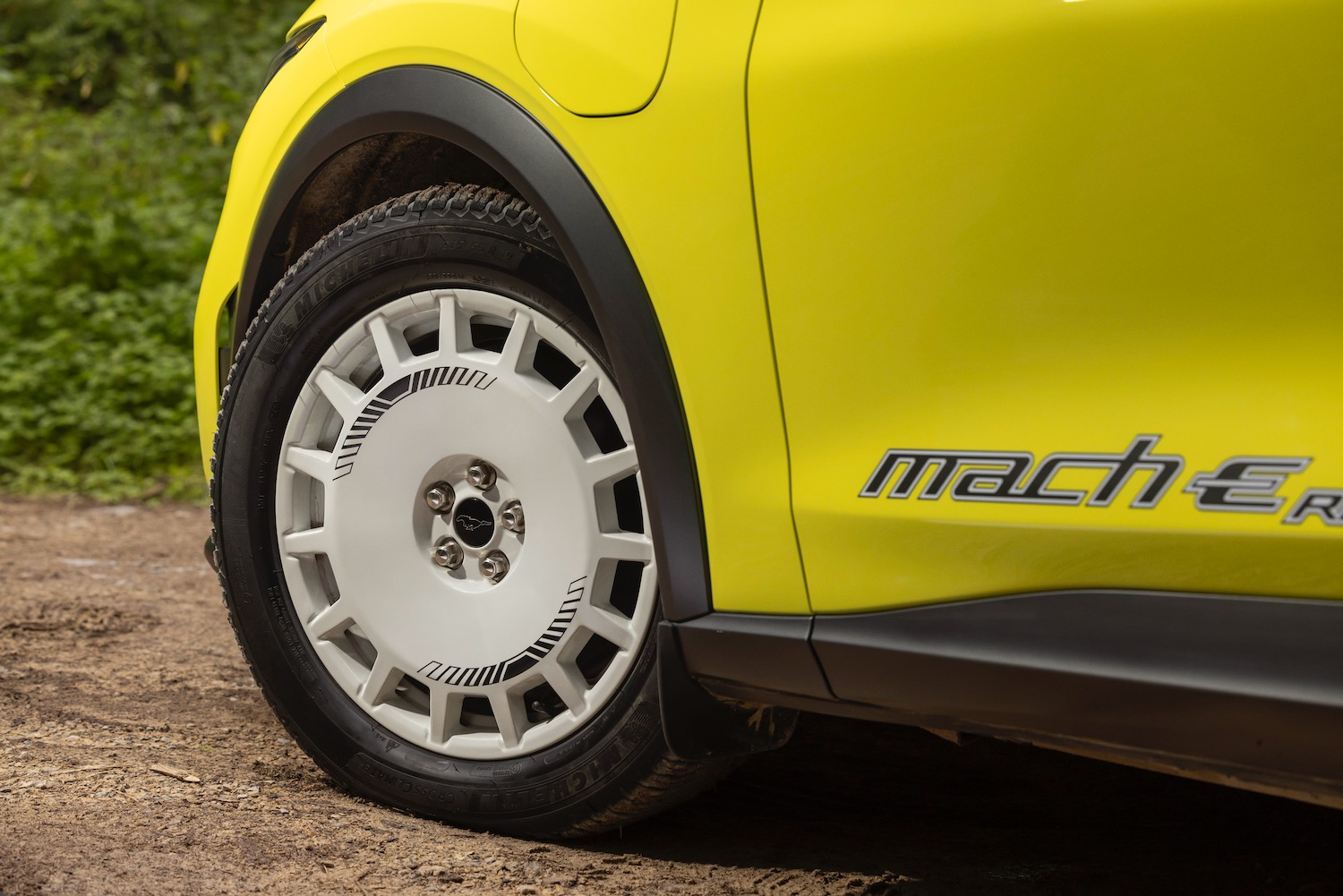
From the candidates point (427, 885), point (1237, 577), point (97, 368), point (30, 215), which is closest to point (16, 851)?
point (427, 885)

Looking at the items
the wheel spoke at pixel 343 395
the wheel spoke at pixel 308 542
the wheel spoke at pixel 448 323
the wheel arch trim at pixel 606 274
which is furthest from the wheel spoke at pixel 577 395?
the wheel spoke at pixel 308 542

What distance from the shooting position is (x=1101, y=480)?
4.62ft

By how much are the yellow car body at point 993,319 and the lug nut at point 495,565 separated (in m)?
0.33

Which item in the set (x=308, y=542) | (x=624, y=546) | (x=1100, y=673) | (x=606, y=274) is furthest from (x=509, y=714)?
(x=1100, y=673)

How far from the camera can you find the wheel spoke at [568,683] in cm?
191

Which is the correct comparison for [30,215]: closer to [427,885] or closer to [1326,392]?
[427,885]

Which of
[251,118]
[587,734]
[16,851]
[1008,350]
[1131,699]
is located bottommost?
[16,851]

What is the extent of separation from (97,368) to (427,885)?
5021 mm

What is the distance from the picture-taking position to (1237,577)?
1336 millimetres

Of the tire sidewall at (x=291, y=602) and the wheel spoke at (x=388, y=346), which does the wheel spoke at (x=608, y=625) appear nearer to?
the tire sidewall at (x=291, y=602)

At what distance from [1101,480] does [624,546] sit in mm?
726

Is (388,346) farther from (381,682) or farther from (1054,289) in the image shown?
(1054,289)

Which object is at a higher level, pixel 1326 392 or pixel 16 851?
pixel 1326 392

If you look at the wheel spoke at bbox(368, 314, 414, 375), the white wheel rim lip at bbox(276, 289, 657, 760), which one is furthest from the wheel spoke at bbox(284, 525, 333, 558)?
the wheel spoke at bbox(368, 314, 414, 375)
